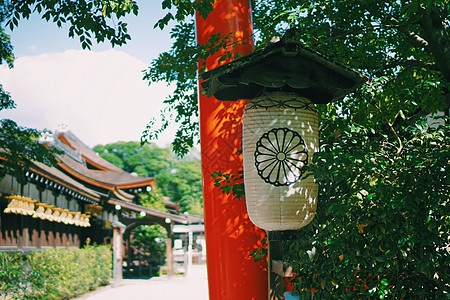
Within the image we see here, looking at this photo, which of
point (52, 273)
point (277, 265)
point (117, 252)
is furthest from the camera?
point (117, 252)

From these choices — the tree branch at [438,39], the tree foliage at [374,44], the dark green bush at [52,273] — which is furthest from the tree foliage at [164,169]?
the tree branch at [438,39]

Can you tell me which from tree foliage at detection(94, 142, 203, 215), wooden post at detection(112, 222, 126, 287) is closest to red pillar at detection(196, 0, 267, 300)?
wooden post at detection(112, 222, 126, 287)

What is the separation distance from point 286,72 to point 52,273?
11.8 meters

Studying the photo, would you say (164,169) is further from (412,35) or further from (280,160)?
(280,160)

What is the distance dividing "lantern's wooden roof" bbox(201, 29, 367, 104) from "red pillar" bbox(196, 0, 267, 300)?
1.21m

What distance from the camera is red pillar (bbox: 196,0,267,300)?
4629 millimetres

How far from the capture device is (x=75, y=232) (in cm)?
1973

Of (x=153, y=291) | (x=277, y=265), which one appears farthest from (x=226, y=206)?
(x=153, y=291)

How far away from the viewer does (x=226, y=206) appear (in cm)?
473

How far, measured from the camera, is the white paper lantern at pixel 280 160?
340cm

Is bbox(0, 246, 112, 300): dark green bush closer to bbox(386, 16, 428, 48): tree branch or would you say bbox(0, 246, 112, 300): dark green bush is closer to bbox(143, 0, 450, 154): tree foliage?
bbox(143, 0, 450, 154): tree foliage

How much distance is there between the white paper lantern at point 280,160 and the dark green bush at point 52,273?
8213 millimetres

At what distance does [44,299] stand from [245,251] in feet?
31.5

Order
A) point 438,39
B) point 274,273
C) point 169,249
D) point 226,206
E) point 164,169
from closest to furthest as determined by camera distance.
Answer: point 274,273, point 438,39, point 226,206, point 169,249, point 164,169
